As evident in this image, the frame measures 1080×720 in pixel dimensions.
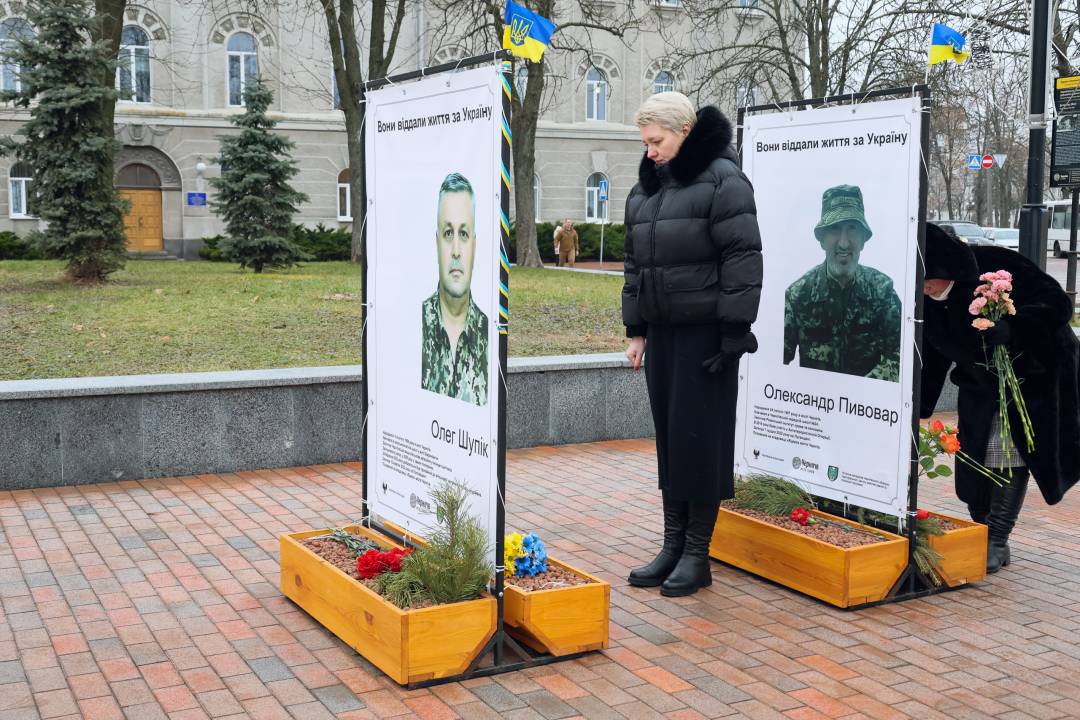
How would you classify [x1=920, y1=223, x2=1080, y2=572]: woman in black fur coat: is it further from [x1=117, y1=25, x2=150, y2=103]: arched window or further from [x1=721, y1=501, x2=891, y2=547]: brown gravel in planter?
[x1=117, y1=25, x2=150, y2=103]: arched window

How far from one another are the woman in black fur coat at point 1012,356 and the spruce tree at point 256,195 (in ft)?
63.9

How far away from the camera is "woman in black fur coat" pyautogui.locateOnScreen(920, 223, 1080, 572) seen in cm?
561

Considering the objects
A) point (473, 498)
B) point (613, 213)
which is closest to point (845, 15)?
point (613, 213)

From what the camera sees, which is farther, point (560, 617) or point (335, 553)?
point (335, 553)

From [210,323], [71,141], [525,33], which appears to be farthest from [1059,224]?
[525,33]

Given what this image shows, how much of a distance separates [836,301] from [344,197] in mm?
37212

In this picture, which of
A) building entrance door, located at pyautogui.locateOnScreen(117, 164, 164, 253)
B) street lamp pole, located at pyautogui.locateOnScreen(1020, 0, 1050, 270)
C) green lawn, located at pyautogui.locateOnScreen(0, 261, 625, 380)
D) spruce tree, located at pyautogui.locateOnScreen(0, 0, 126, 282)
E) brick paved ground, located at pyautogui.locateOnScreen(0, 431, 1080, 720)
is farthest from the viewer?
building entrance door, located at pyautogui.locateOnScreen(117, 164, 164, 253)

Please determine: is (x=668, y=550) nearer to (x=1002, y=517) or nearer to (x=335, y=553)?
(x=335, y=553)

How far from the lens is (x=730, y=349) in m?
5.21

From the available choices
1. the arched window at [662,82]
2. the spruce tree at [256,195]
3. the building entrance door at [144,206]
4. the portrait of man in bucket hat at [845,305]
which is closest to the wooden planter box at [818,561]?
the portrait of man in bucket hat at [845,305]

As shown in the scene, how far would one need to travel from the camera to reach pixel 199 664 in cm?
459

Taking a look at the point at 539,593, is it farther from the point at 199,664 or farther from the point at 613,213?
the point at 613,213

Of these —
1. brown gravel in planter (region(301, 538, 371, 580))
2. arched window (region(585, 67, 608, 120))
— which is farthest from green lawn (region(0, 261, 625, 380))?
arched window (region(585, 67, 608, 120))

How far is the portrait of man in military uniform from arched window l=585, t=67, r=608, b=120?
134 ft
